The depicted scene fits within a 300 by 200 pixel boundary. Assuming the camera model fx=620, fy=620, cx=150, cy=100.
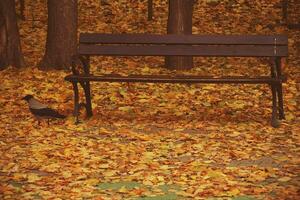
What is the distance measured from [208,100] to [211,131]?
1.83 m

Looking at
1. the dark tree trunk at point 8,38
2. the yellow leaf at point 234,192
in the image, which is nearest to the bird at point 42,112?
the yellow leaf at point 234,192

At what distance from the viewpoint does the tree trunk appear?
1187cm

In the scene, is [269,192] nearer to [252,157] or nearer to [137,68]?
[252,157]

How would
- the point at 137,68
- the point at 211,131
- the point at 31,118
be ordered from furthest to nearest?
the point at 137,68 < the point at 31,118 < the point at 211,131

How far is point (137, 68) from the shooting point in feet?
39.6

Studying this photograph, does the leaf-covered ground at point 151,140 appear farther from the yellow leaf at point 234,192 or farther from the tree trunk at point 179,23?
the tree trunk at point 179,23

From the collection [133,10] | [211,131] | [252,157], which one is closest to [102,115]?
[211,131]

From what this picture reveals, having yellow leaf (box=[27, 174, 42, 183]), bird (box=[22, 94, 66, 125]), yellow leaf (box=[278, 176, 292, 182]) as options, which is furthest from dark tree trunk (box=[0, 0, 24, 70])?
yellow leaf (box=[278, 176, 292, 182])

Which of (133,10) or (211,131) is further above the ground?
(133,10)

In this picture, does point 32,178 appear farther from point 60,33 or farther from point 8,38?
point 8,38

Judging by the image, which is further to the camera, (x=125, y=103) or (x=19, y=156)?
(x=125, y=103)

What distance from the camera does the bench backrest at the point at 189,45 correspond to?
8.55 meters

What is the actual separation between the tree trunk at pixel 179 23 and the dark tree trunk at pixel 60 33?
6.08ft

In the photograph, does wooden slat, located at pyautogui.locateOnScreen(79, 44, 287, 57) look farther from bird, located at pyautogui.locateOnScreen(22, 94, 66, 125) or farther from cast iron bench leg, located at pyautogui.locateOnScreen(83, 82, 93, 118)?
bird, located at pyautogui.locateOnScreen(22, 94, 66, 125)
